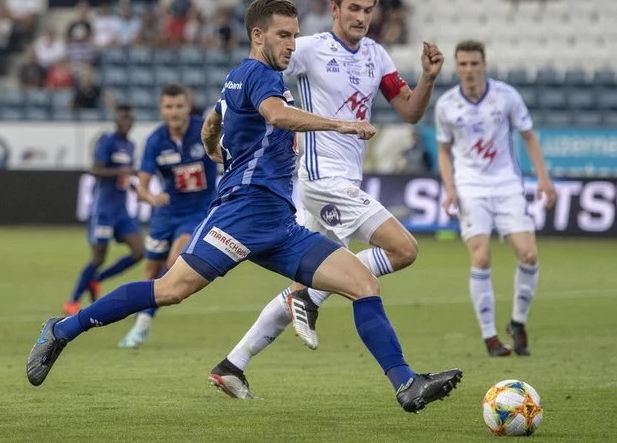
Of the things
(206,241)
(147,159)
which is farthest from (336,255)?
(147,159)

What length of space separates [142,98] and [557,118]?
8.66 m

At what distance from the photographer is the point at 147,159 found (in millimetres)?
12180

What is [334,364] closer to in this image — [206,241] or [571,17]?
[206,241]

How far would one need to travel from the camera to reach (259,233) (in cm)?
750

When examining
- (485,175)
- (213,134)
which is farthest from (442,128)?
(213,134)

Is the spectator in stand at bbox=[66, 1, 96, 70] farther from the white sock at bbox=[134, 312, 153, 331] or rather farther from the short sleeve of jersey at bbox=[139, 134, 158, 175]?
the white sock at bbox=[134, 312, 153, 331]

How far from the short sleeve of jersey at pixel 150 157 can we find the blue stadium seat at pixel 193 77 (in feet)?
57.5

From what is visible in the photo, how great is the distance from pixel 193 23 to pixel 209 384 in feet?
73.3

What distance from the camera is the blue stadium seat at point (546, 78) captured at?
27.3 metres

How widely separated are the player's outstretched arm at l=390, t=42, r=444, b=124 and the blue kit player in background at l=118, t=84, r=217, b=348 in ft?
11.3

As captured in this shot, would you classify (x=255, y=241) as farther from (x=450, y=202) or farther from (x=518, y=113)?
(x=518, y=113)

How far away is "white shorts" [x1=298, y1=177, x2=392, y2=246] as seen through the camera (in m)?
8.93

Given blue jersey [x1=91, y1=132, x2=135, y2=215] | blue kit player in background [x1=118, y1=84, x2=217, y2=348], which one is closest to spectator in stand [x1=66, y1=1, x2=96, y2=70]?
blue jersey [x1=91, y1=132, x2=135, y2=215]

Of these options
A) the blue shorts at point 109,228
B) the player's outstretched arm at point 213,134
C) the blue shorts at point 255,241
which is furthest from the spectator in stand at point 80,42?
the blue shorts at point 255,241
